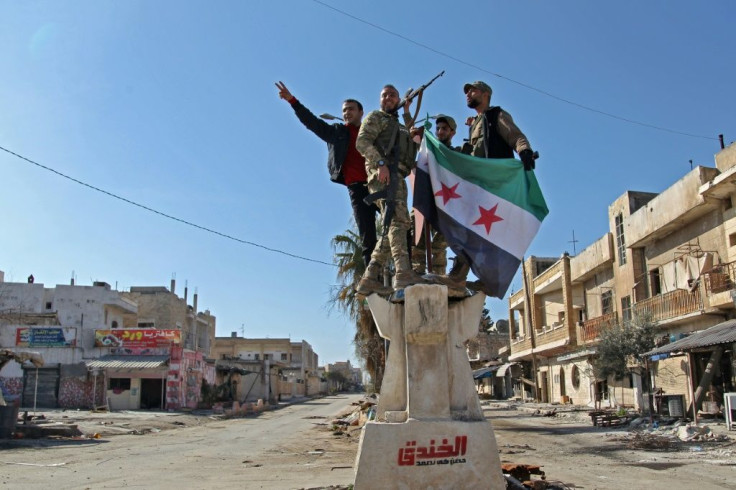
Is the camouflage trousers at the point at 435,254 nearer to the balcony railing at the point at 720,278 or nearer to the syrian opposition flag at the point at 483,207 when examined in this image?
the syrian opposition flag at the point at 483,207

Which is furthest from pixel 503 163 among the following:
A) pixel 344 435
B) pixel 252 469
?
pixel 344 435

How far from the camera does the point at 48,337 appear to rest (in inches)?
1608

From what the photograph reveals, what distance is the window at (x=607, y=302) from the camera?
32894 millimetres

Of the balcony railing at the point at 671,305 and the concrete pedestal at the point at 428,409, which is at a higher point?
the balcony railing at the point at 671,305

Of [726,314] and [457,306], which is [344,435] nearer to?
[726,314]

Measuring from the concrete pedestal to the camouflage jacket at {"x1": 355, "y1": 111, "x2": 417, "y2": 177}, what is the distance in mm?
1289

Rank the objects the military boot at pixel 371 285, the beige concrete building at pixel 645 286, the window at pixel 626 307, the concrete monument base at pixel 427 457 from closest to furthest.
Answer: the concrete monument base at pixel 427 457 → the military boot at pixel 371 285 → the beige concrete building at pixel 645 286 → the window at pixel 626 307

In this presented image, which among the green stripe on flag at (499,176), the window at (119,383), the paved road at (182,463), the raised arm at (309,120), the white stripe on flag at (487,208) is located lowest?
the paved road at (182,463)

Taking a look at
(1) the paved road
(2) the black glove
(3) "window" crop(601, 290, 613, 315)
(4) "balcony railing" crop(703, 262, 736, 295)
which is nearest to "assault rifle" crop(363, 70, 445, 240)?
(2) the black glove

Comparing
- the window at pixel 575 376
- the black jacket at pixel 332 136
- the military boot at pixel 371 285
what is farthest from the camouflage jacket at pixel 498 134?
the window at pixel 575 376

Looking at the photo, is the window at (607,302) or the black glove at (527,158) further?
the window at (607,302)

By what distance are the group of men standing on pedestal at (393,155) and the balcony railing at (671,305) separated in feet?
64.3

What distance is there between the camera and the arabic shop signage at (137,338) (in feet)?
136

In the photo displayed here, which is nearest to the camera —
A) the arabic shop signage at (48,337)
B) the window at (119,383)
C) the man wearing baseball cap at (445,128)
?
the man wearing baseball cap at (445,128)
